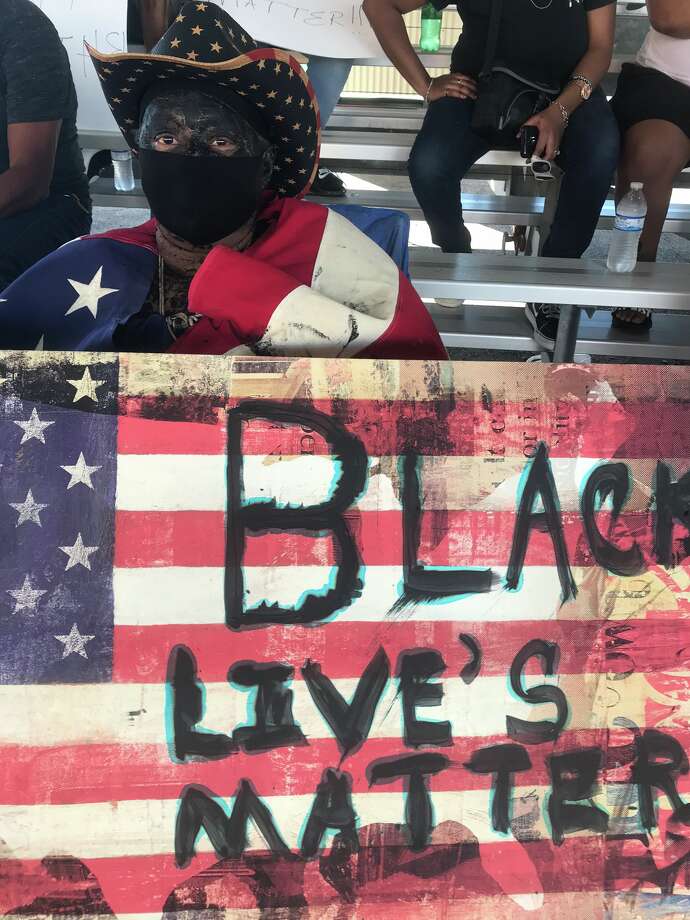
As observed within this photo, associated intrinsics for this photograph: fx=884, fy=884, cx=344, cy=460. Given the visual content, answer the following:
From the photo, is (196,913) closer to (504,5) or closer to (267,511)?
(267,511)

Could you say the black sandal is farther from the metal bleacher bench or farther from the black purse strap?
the black purse strap

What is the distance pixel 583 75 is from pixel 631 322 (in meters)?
0.93

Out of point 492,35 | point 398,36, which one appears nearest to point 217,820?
point 492,35

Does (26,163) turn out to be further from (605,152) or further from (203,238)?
(605,152)

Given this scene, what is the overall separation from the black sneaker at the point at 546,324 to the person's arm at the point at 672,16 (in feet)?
3.17

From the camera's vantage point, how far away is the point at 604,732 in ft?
4.19

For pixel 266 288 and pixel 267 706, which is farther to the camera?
pixel 266 288

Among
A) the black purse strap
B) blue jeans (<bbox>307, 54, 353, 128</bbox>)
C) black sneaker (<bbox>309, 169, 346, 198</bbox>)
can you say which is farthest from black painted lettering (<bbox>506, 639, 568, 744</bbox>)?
blue jeans (<bbox>307, 54, 353, 128</bbox>)

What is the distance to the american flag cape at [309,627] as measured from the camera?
1.20 m

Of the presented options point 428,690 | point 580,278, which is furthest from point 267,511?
point 580,278

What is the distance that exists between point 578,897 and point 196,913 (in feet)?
1.81

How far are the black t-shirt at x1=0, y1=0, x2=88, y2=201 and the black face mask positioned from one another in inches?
51.9

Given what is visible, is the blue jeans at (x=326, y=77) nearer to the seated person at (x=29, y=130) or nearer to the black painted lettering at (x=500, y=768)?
the seated person at (x=29, y=130)

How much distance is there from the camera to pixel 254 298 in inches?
54.8
